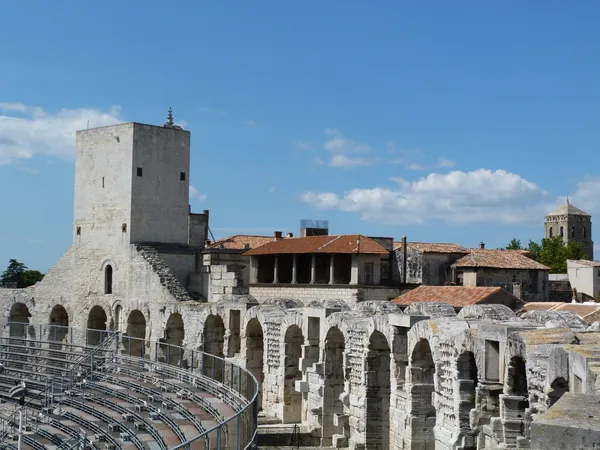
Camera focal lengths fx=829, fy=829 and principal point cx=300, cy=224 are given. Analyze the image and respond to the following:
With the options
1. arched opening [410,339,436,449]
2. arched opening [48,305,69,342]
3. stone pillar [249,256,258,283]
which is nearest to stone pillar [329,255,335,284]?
stone pillar [249,256,258,283]

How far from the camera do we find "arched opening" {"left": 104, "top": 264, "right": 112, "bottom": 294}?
3328 cm

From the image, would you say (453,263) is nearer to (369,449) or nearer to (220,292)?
(220,292)

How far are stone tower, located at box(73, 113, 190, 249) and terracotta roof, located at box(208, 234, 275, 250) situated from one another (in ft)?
26.3

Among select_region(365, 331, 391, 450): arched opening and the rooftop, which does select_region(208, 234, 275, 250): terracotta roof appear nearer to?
select_region(365, 331, 391, 450): arched opening

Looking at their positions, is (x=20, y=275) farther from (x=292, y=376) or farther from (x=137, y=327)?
(x=292, y=376)

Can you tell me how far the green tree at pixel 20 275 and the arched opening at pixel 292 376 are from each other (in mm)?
49892

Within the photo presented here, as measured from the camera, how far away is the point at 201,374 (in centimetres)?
2158

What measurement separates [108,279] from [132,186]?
157 inches

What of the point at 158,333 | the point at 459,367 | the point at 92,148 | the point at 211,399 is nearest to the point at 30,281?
the point at 92,148

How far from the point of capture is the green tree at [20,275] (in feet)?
227

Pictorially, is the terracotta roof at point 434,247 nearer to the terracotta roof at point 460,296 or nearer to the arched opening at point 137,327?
the terracotta roof at point 460,296

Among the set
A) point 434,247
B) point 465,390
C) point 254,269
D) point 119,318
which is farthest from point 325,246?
point 465,390

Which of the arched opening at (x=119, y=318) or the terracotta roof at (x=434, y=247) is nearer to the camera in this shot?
the arched opening at (x=119, y=318)

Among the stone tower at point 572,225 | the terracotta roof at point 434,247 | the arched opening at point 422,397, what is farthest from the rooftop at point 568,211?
the arched opening at point 422,397
